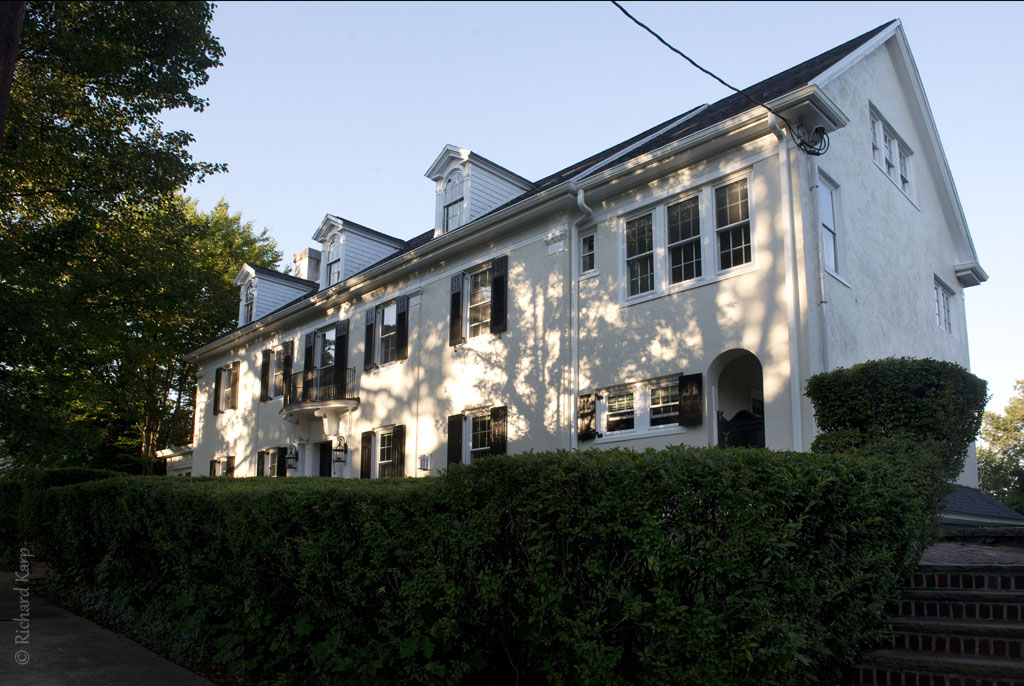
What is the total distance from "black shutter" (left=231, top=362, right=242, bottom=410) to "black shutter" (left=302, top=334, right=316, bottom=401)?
14.0 feet

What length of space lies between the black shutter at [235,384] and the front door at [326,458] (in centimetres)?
520

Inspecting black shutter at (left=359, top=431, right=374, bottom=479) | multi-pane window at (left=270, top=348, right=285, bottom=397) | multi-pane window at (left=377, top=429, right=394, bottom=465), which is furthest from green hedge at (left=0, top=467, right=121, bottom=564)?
multi-pane window at (left=270, top=348, right=285, bottom=397)

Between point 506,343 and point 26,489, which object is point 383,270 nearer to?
point 506,343

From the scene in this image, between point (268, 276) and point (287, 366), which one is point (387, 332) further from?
point (268, 276)

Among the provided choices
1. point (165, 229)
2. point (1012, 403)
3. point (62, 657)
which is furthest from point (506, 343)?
point (1012, 403)

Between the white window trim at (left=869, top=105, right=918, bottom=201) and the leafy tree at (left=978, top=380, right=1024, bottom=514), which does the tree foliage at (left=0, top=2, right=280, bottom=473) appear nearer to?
the white window trim at (left=869, top=105, right=918, bottom=201)

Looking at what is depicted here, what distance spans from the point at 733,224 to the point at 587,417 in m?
3.93

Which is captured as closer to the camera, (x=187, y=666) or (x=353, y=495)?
(x=353, y=495)

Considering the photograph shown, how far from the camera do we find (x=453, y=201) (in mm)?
18484

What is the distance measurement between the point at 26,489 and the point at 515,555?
11993mm

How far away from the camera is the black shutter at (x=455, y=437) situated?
16.1 m

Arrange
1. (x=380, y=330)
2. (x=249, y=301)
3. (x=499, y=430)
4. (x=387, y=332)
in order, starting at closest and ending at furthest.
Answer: (x=499, y=430)
(x=387, y=332)
(x=380, y=330)
(x=249, y=301)

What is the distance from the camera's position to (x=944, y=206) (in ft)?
57.3

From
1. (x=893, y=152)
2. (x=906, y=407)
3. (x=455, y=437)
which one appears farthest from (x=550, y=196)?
(x=906, y=407)
